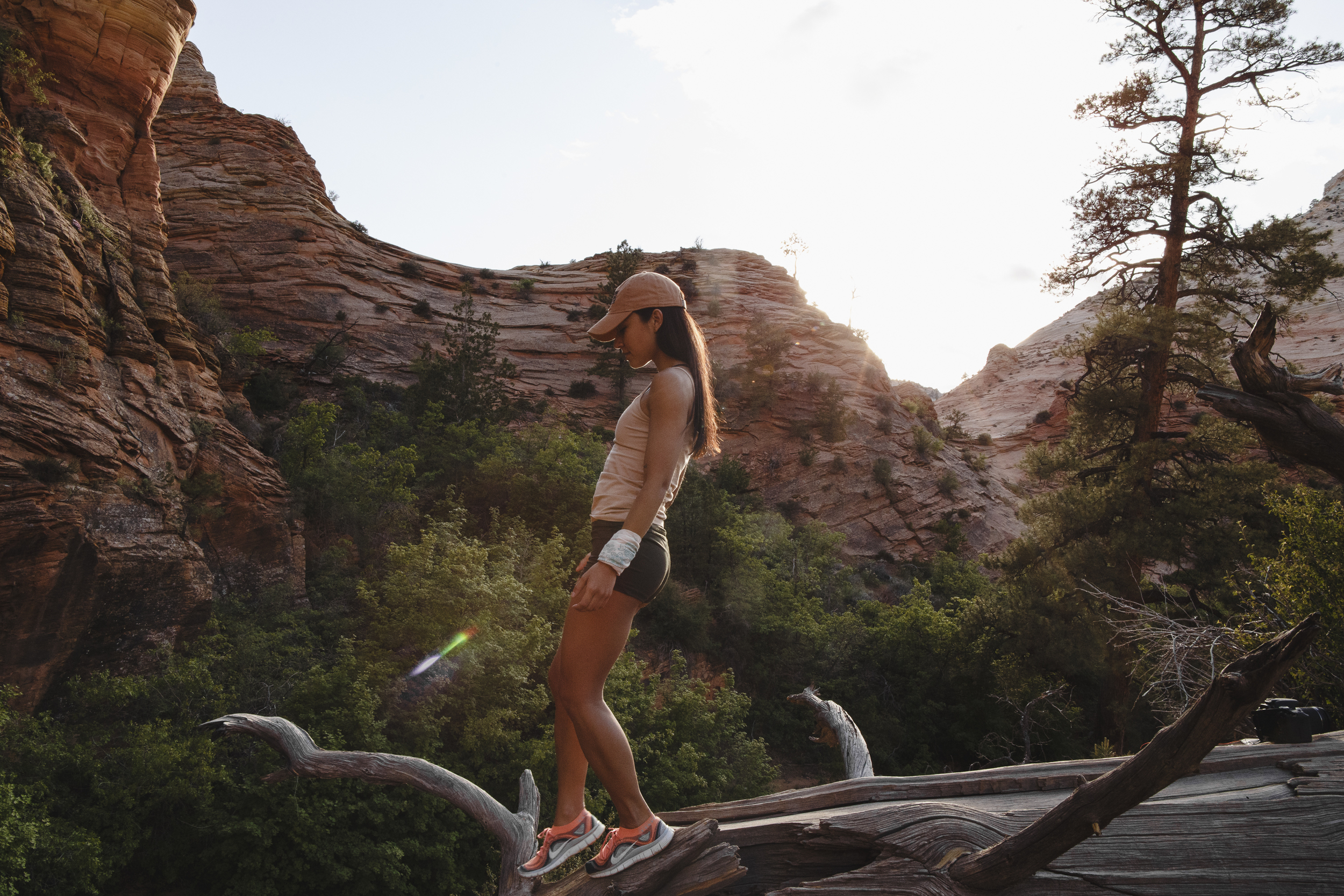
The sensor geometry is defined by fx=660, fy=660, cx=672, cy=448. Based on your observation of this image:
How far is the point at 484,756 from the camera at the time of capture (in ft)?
29.3

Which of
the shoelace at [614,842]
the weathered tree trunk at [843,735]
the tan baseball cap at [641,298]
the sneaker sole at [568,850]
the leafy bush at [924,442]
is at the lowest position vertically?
the weathered tree trunk at [843,735]

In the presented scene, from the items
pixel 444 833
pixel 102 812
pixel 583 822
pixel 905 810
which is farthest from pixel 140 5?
pixel 905 810

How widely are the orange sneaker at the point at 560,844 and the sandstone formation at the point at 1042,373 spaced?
32338mm

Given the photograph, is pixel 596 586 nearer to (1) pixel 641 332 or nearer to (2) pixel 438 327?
(1) pixel 641 332

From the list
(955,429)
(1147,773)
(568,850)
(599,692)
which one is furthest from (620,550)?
(955,429)

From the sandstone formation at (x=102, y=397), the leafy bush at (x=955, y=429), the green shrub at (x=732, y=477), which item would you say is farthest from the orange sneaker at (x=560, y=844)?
the leafy bush at (x=955, y=429)

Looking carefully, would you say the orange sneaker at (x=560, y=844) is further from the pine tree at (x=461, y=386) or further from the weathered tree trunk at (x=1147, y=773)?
the pine tree at (x=461, y=386)

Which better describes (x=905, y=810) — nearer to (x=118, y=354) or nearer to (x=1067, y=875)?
(x=1067, y=875)

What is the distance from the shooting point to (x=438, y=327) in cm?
3238

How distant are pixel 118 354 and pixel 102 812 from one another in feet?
20.8

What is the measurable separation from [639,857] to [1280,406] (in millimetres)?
3074

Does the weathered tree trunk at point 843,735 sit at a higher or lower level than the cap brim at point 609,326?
lower

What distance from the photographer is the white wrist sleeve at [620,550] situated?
7.00 ft

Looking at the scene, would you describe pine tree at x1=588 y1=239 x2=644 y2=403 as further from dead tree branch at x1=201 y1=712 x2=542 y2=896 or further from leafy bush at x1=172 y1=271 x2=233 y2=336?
dead tree branch at x1=201 y1=712 x2=542 y2=896
